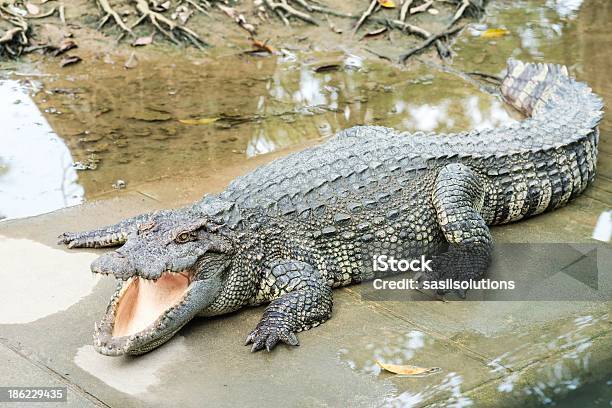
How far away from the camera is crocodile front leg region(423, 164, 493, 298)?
198 inches

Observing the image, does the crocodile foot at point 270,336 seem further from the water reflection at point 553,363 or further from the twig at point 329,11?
the twig at point 329,11

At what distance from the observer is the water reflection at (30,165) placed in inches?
241

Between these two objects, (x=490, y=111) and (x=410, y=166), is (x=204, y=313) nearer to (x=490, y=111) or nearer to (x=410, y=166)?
(x=410, y=166)

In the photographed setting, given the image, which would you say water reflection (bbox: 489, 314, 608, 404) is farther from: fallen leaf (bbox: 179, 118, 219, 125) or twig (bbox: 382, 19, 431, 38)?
twig (bbox: 382, 19, 431, 38)

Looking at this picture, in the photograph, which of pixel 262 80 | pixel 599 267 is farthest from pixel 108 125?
pixel 599 267

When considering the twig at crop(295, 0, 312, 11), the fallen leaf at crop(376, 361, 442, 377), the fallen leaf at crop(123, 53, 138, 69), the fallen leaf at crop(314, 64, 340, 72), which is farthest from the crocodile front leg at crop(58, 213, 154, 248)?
the twig at crop(295, 0, 312, 11)

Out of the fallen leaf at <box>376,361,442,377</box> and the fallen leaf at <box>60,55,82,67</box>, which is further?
the fallen leaf at <box>60,55,82,67</box>

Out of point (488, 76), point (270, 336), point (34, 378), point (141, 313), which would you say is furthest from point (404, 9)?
point (34, 378)

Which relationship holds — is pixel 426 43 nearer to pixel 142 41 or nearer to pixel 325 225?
pixel 142 41

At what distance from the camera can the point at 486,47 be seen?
9.55 m

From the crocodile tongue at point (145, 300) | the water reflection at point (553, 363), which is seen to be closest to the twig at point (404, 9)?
the water reflection at point (553, 363)

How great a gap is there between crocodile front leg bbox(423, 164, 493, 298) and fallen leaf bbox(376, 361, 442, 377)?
0.96 metres

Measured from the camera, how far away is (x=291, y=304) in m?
4.55

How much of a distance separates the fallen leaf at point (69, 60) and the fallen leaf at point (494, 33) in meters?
4.63
